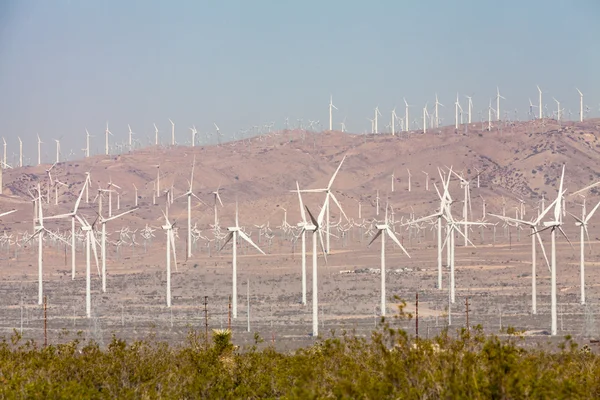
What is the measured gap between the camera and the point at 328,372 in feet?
112

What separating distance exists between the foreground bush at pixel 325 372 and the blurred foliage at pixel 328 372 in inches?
1.2

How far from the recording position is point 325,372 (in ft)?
110

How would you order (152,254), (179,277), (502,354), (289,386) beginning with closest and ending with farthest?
(502,354), (289,386), (179,277), (152,254)

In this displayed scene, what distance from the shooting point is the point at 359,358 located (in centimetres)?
3428

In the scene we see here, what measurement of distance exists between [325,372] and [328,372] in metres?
0.70

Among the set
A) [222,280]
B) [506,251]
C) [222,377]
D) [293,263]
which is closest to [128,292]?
[222,280]

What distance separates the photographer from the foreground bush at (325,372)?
24.4m

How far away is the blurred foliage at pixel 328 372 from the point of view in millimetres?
24406

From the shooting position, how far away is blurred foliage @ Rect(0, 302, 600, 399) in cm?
2441

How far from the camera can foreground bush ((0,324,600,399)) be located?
24406 mm

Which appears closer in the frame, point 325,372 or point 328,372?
point 325,372

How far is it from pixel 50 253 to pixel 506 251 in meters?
80.1

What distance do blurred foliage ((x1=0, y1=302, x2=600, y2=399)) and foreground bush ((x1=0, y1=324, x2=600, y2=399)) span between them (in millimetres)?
32

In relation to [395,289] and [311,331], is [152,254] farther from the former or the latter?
[311,331]
